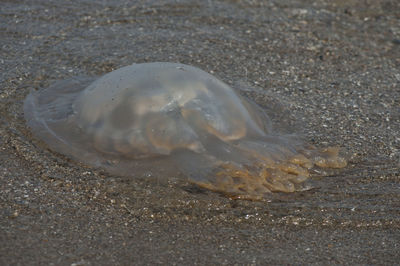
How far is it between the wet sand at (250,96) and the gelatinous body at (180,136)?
9 centimetres

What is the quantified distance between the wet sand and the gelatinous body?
0.31 ft

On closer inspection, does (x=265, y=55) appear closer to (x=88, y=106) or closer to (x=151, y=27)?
(x=151, y=27)

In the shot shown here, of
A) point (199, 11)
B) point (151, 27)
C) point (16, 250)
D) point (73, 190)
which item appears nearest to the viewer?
point (16, 250)

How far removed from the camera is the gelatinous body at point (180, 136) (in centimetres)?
343

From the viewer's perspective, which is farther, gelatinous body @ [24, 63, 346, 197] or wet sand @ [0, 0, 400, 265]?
gelatinous body @ [24, 63, 346, 197]

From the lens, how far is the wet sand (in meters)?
3.02

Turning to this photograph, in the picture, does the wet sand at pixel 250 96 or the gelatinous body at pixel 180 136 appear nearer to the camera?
the wet sand at pixel 250 96

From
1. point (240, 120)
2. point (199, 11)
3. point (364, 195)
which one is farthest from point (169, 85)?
point (199, 11)

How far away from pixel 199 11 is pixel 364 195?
124 inches

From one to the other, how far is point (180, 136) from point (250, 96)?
3.76ft

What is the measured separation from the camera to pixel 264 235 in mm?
3125

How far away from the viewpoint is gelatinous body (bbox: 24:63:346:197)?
343 centimetres

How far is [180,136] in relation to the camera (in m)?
3.52

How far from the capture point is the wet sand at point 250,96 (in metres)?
3.02
